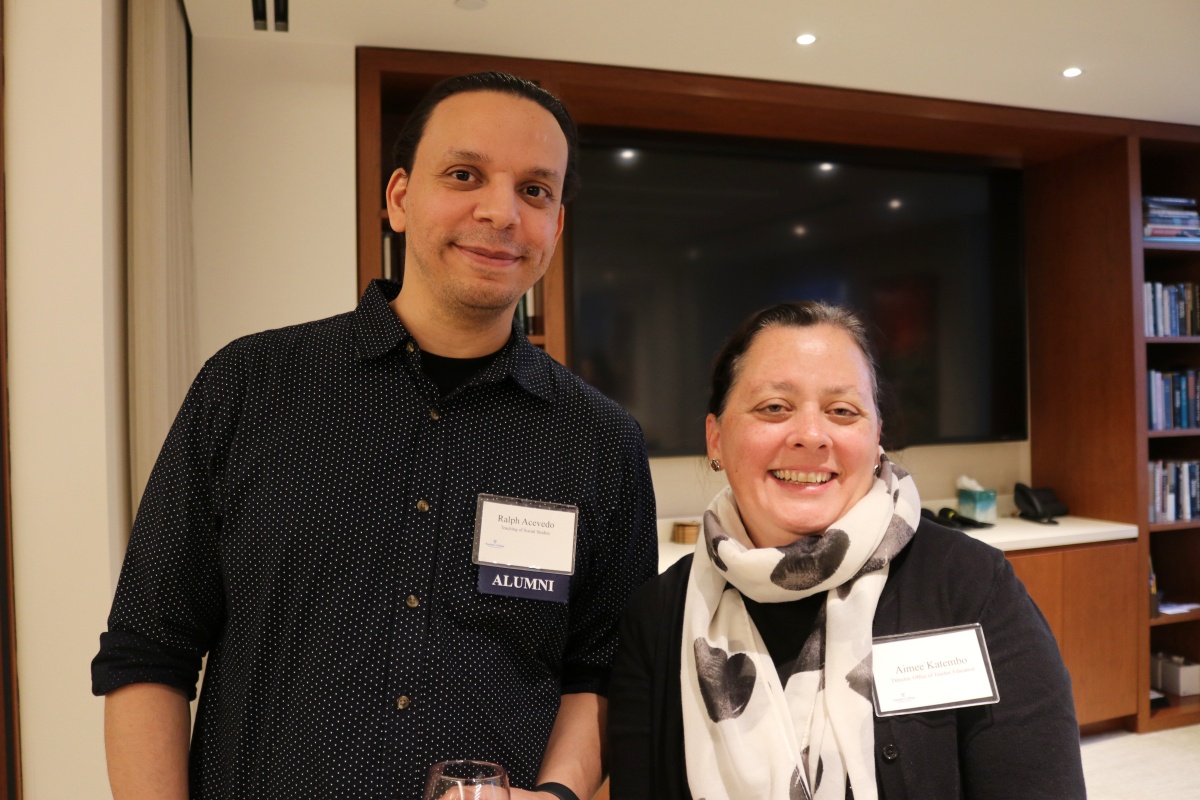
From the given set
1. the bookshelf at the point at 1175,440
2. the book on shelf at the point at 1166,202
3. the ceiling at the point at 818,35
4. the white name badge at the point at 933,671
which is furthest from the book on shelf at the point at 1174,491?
the white name badge at the point at 933,671

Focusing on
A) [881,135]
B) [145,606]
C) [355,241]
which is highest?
[881,135]

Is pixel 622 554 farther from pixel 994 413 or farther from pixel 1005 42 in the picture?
pixel 994 413

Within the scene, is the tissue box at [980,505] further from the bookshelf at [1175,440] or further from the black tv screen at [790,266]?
the bookshelf at [1175,440]

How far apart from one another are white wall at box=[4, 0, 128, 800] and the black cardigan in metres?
1.41

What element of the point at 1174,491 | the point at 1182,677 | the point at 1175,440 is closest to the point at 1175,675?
the point at 1182,677

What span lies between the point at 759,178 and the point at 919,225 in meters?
0.87

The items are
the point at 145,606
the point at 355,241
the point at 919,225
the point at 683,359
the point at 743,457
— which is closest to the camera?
the point at 145,606

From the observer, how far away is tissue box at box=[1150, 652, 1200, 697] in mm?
4316

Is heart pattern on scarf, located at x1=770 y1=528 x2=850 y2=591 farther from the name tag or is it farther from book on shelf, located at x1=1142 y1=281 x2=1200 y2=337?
book on shelf, located at x1=1142 y1=281 x2=1200 y2=337

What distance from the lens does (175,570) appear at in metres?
1.24

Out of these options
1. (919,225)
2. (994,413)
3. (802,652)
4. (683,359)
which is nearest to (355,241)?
(683,359)

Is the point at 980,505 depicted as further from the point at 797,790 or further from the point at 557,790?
the point at 557,790

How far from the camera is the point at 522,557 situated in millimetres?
1312

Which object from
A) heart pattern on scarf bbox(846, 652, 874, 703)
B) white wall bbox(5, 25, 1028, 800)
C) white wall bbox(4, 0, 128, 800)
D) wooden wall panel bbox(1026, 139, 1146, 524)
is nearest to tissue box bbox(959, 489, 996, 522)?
wooden wall panel bbox(1026, 139, 1146, 524)
